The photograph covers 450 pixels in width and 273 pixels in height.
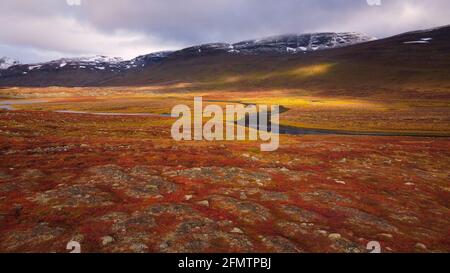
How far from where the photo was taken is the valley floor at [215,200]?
47.1 ft

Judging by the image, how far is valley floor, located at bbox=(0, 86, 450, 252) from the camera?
1436 centimetres

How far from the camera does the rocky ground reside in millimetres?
14359

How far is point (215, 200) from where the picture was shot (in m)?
19.9

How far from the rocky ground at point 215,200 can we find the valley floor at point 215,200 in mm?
A: 73

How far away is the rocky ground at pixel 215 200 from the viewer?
47.1 feet

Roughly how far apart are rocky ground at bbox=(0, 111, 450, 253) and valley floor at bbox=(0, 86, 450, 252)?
2.9 inches

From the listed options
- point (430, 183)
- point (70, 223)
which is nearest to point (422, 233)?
point (430, 183)

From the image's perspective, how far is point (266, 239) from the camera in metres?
14.6

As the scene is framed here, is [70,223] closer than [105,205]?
Yes

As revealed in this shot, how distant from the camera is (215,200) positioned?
19938 millimetres

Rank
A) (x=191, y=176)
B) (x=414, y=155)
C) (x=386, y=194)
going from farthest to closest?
1. (x=414, y=155)
2. (x=191, y=176)
3. (x=386, y=194)

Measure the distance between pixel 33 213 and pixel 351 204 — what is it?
1852 cm

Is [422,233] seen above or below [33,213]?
below
